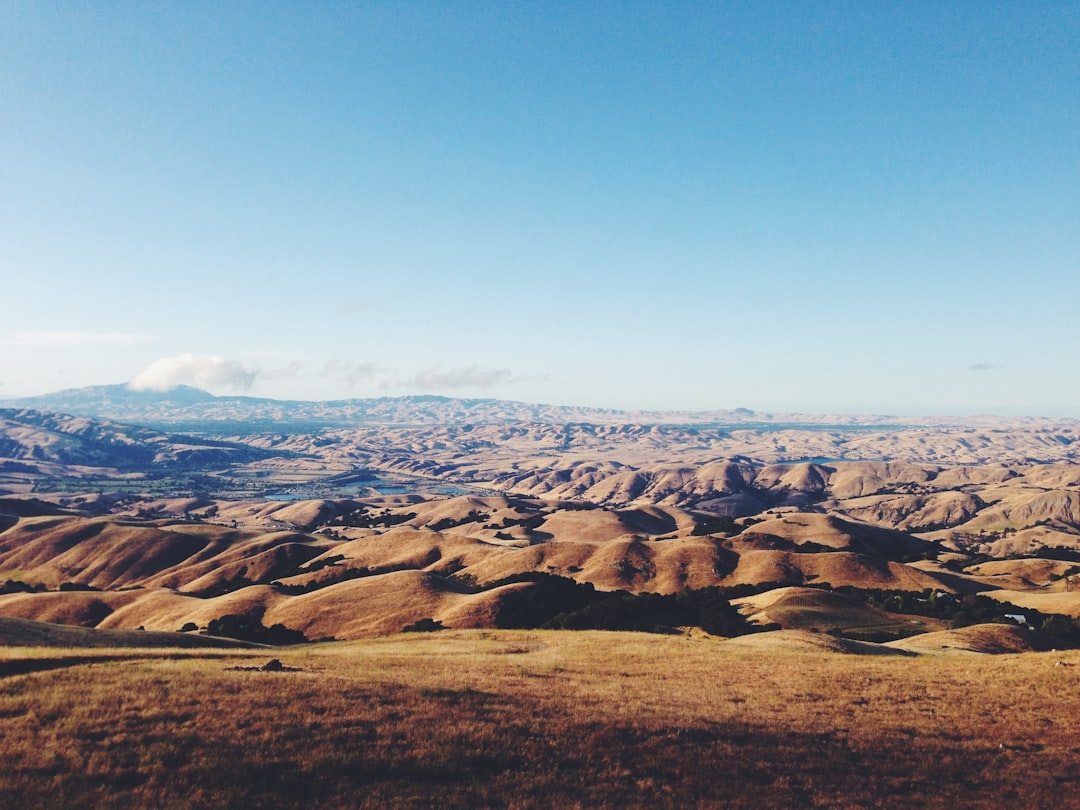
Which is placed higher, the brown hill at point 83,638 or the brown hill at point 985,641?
the brown hill at point 83,638

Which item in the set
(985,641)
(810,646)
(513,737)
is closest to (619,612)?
(810,646)

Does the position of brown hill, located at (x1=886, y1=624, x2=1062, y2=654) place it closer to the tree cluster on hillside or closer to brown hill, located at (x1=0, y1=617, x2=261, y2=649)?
the tree cluster on hillside

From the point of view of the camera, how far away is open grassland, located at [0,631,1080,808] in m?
16.0

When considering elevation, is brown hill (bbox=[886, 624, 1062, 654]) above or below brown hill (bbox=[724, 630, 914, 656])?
below

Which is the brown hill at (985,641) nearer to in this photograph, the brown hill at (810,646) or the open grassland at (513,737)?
the brown hill at (810,646)

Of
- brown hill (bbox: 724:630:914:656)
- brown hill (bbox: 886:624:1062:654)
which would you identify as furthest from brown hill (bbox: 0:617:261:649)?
brown hill (bbox: 886:624:1062:654)

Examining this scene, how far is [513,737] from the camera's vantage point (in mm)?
19875

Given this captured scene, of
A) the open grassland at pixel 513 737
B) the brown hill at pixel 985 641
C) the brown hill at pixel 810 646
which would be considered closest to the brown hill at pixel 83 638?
the open grassland at pixel 513 737

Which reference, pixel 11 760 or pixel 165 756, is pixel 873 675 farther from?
pixel 11 760

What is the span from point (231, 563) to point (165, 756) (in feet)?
397

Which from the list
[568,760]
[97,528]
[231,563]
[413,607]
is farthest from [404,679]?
[97,528]

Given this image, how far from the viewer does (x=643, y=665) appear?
35406 millimetres

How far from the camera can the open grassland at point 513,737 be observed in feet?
52.5

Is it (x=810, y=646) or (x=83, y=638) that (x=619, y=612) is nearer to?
(x=810, y=646)
